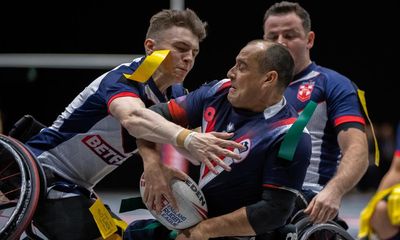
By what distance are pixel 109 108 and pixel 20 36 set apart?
6.66m

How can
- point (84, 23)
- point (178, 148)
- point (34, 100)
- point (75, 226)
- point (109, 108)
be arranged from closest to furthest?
point (178, 148), point (109, 108), point (75, 226), point (84, 23), point (34, 100)

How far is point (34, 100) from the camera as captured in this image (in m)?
10.5

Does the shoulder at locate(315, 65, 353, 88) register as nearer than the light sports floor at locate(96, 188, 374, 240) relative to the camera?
Yes

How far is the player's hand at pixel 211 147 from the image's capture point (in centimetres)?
291

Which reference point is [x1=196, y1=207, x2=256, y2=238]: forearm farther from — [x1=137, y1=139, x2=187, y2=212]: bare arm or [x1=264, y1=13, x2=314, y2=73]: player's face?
[x1=264, y1=13, x2=314, y2=73]: player's face

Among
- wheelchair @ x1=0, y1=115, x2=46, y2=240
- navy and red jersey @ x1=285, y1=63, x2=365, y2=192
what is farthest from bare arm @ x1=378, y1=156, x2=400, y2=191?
wheelchair @ x1=0, y1=115, x2=46, y2=240

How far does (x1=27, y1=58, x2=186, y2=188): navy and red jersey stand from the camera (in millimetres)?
3662

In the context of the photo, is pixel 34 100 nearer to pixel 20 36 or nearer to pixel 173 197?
pixel 20 36

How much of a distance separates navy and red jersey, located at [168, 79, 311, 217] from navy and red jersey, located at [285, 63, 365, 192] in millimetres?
723

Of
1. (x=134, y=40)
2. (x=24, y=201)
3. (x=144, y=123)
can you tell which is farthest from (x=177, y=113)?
(x=134, y=40)

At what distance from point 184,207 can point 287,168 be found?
40cm

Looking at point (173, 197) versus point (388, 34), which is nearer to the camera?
point (173, 197)

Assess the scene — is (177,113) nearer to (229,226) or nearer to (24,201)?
(229,226)

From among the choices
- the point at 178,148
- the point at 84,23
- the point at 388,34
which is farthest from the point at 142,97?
the point at 388,34
